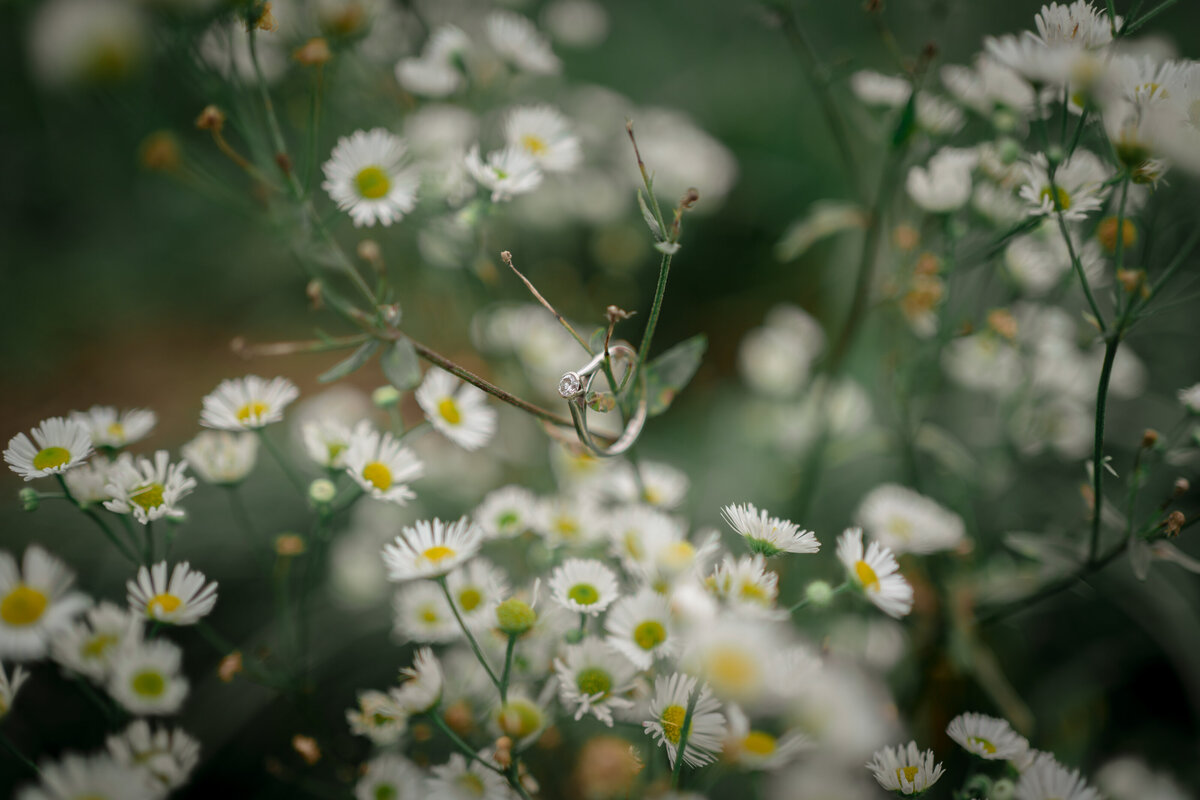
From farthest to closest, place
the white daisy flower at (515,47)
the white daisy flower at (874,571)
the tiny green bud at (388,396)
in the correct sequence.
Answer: the white daisy flower at (515,47) < the tiny green bud at (388,396) < the white daisy flower at (874,571)

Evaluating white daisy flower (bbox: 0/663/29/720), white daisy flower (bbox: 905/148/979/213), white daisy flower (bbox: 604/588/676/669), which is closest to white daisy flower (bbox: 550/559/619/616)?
white daisy flower (bbox: 604/588/676/669)

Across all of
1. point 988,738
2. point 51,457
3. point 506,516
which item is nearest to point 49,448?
point 51,457

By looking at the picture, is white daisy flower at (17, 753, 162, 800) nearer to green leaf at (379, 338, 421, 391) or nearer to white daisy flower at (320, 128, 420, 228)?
green leaf at (379, 338, 421, 391)

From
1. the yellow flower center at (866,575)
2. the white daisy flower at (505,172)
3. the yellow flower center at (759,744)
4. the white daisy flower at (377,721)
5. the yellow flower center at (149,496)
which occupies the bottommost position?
the white daisy flower at (377,721)

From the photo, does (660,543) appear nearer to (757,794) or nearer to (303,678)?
(757,794)

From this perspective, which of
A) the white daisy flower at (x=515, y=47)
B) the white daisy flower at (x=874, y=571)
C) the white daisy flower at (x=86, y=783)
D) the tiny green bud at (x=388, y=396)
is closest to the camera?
the white daisy flower at (x=86, y=783)

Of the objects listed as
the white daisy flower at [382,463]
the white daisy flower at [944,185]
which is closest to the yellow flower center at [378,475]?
the white daisy flower at [382,463]

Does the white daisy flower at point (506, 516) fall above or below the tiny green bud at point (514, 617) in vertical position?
above

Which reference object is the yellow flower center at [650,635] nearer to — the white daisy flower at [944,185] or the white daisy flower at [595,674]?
the white daisy flower at [595,674]

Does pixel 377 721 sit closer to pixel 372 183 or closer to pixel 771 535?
pixel 771 535
